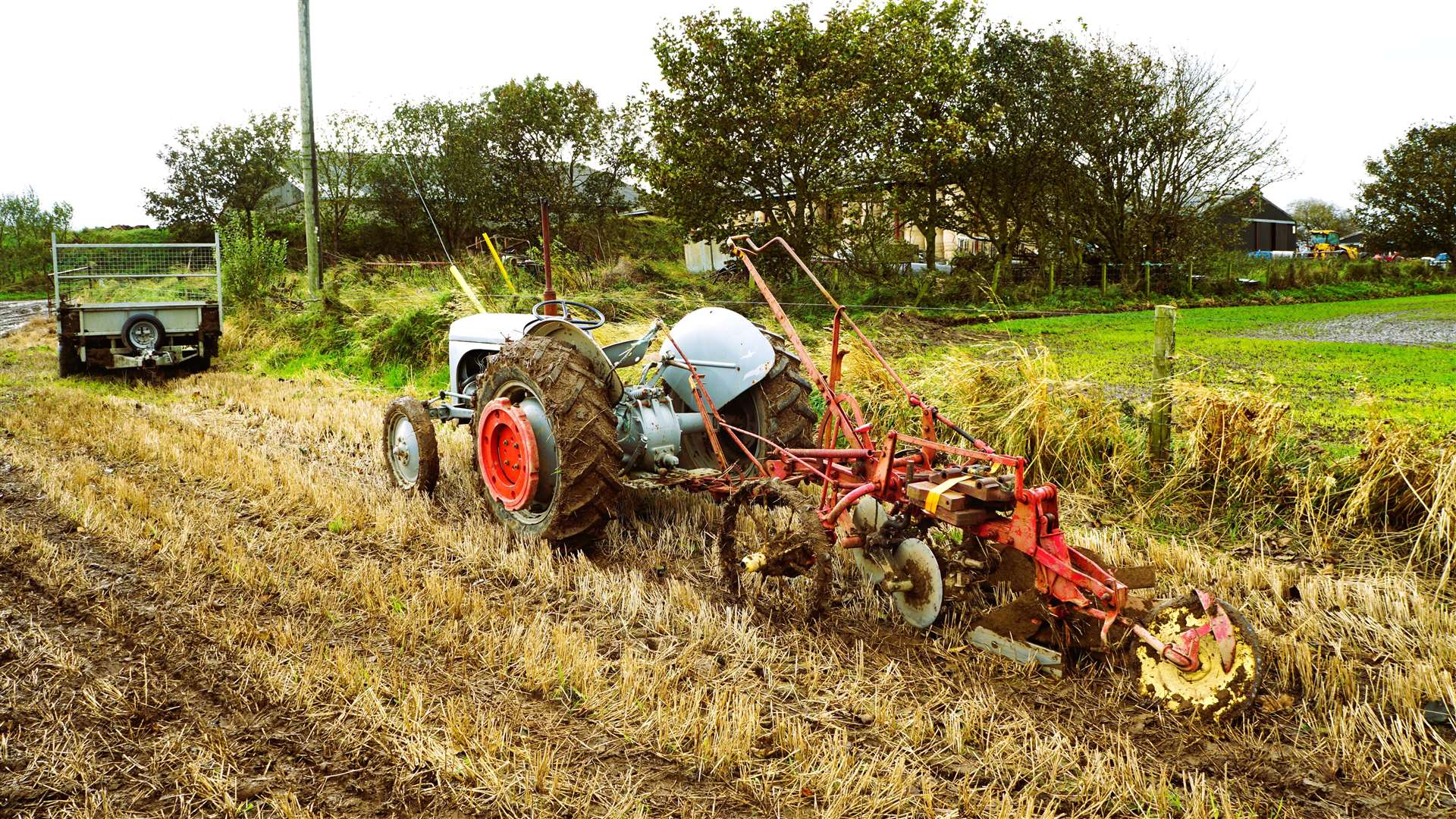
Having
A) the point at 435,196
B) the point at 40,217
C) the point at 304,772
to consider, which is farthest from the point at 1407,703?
the point at 40,217

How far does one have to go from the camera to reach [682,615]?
3.80 metres

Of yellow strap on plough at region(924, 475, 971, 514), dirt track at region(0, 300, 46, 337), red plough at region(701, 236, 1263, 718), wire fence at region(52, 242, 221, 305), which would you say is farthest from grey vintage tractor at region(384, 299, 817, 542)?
dirt track at region(0, 300, 46, 337)

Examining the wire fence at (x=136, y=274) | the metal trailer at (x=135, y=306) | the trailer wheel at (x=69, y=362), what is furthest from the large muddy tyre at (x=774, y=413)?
the trailer wheel at (x=69, y=362)

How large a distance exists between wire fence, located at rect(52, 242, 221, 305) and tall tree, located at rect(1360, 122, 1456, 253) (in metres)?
37.4

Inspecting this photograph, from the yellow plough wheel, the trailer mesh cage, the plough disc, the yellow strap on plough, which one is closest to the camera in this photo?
the yellow plough wheel

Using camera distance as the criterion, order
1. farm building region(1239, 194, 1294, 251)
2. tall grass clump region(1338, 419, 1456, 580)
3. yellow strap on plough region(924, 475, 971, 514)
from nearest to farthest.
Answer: yellow strap on plough region(924, 475, 971, 514), tall grass clump region(1338, 419, 1456, 580), farm building region(1239, 194, 1294, 251)

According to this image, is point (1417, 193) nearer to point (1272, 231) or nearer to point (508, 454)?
point (1272, 231)

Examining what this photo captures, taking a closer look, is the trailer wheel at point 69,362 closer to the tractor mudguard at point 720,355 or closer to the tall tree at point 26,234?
the tractor mudguard at point 720,355

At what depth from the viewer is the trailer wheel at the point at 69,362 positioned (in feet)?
37.1

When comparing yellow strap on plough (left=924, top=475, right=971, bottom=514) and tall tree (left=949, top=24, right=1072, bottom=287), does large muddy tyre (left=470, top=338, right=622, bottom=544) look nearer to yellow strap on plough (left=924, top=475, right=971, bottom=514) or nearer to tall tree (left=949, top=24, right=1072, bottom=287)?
yellow strap on plough (left=924, top=475, right=971, bottom=514)

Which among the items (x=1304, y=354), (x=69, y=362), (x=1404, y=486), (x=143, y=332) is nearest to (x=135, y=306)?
(x=143, y=332)

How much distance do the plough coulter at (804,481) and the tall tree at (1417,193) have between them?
117 feet

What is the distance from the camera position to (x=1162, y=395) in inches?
209

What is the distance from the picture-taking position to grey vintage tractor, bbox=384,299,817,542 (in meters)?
4.28
